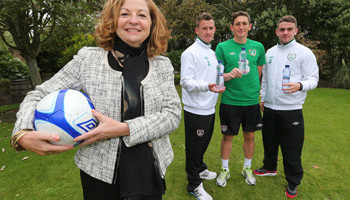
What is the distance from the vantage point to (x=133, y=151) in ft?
4.98

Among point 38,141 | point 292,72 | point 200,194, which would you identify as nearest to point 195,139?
point 200,194

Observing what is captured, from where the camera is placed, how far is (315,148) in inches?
191

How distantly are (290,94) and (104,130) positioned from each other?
281 cm

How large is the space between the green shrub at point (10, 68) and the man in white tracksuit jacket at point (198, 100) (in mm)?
13175

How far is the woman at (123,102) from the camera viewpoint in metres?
1.44

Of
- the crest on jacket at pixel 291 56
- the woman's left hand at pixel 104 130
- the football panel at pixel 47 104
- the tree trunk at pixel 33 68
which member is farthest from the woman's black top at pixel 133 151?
the tree trunk at pixel 33 68

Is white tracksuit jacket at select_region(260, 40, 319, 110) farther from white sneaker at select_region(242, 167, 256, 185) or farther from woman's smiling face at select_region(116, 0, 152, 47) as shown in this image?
woman's smiling face at select_region(116, 0, 152, 47)

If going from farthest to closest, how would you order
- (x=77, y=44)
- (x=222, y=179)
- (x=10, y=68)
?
(x=10, y=68)
(x=77, y=44)
(x=222, y=179)

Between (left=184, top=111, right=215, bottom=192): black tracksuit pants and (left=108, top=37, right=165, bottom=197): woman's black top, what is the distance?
1614mm

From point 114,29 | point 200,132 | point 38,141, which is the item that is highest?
point 114,29

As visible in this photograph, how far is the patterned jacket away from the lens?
1426 mm

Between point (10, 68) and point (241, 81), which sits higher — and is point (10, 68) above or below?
below

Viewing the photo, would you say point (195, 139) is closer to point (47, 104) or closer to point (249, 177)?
point (249, 177)

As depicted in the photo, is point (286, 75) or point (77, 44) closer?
point (286, 75)
